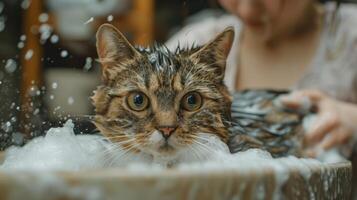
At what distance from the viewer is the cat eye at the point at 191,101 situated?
1.28ft

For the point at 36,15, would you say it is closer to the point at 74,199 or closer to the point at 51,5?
the point at 51,5

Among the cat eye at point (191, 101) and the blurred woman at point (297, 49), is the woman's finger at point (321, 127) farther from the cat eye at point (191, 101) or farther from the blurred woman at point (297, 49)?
the cat eye at point (191, 101)

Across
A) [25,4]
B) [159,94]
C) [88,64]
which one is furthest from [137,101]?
[25,4]

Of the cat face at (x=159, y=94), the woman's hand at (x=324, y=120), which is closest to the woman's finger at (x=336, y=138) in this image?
the woman's hand at (x=324, y=120)

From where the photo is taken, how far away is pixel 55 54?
21.6 inches

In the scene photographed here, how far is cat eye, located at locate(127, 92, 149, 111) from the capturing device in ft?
1.28

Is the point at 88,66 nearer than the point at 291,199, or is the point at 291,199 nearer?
the point at 291,199

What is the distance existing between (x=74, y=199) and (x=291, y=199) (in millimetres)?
118

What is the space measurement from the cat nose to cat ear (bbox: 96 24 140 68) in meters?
0.06

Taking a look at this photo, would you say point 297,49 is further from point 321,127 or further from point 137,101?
point 137,101

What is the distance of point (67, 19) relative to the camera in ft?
2.80

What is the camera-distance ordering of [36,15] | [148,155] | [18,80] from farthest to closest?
[36,15] → [18,80] → [148,155]

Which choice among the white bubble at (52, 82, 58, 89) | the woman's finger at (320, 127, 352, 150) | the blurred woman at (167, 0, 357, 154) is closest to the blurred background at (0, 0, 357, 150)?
the white bubble at (52, 82, 58, 89)

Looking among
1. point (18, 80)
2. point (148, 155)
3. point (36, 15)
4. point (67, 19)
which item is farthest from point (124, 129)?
point (67, 19)
